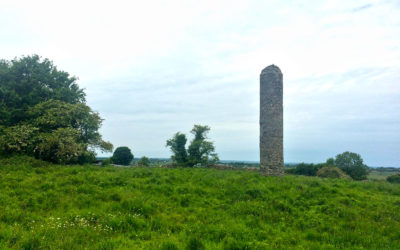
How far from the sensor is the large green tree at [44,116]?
1571 cm

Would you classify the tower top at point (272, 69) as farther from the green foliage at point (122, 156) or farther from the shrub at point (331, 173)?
the green foliage at point (122, 156)

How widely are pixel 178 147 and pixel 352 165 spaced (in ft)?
55.6

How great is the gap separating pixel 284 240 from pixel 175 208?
4.07m

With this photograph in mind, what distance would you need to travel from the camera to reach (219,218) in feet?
26.4

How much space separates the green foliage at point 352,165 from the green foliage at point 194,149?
1232 cm

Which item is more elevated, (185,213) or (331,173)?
(331,173)

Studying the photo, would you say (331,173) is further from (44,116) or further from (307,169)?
(44,116)

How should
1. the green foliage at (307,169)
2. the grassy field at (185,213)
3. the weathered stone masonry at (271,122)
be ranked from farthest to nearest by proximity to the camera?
the green foliage at (307,169) < the weathered stone masonry at (271,122) < the grassy field at (185,213)

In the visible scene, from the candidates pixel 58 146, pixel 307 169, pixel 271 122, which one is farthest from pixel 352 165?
→ pixel 58 146

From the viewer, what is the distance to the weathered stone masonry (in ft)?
51.8

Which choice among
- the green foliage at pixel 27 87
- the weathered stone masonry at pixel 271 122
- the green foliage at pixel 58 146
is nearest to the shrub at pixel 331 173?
the weathered stone masonry at pixel 271 122

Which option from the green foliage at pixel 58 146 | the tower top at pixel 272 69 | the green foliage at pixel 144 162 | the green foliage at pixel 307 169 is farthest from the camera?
the green foliage at pixel 144 162

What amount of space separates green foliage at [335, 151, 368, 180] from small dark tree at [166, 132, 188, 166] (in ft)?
50.2

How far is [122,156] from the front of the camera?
2867cm
